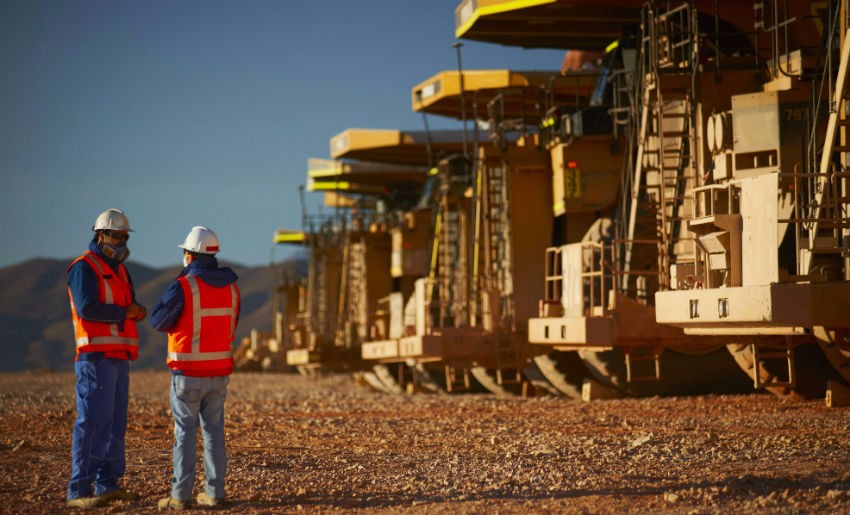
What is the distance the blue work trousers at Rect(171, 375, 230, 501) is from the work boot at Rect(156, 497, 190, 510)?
2 centimetres

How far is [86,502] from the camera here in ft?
26.3

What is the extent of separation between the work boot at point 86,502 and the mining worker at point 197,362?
41cm

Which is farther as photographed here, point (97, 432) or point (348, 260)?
point (348, 260)

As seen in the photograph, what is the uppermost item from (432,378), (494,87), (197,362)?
(494,87)

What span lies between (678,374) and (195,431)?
10.2 meters

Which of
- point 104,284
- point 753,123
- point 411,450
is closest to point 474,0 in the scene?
point 753,123

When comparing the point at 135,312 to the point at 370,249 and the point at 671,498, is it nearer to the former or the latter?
the point at 671,498

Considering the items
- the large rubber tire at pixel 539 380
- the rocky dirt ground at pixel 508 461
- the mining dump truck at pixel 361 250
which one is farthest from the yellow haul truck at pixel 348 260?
the rocky dirt ground at pixel 508 461

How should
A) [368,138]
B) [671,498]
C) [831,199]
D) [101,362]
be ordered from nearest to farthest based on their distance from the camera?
[671,498]
[101,362]
[831,199]
[368,138]

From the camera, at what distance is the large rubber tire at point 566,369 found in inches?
719

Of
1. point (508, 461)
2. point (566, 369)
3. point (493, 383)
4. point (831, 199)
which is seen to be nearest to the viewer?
point (508, 461)

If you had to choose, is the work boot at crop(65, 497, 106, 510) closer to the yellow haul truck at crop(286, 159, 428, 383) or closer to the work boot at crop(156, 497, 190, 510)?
the work boot at crop(156, 497, 190, 510)

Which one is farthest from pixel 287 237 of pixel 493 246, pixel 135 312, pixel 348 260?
pixel 135 312

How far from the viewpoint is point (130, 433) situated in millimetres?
13461
